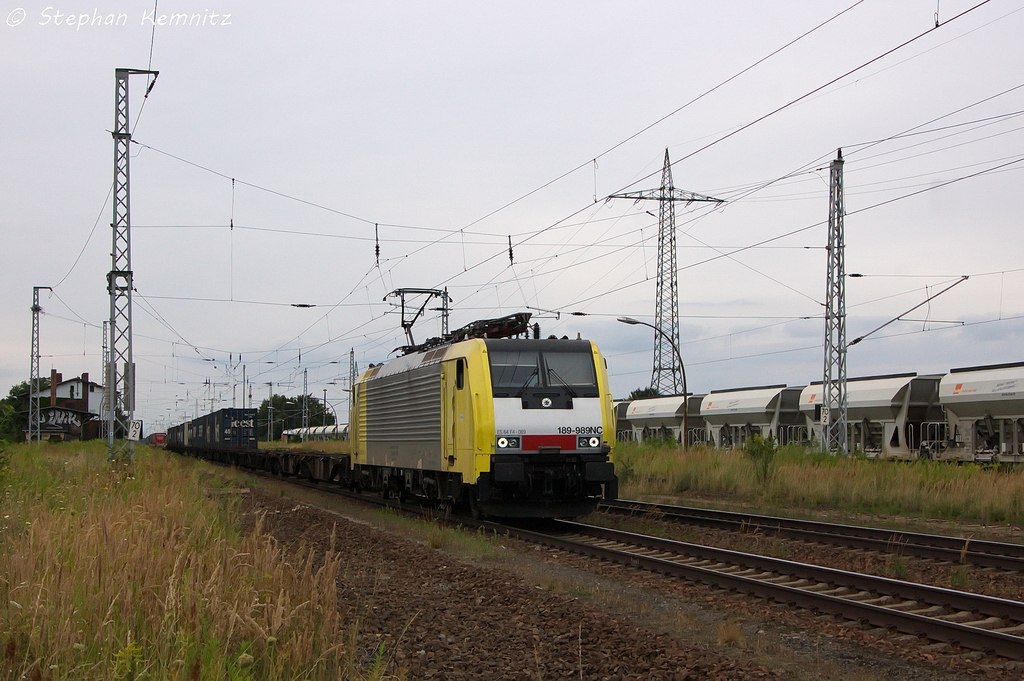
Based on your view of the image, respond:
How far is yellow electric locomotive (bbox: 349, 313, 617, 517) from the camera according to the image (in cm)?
1435

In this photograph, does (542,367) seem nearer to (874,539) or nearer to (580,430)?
(580,430)

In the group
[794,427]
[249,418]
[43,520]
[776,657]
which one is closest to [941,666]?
[776,657]

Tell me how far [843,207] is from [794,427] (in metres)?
11.5

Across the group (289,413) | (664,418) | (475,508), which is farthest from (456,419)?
(289,413)

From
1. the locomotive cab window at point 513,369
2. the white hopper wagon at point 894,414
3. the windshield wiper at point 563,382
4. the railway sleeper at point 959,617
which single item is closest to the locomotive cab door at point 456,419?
the locomotive cab window at point 513,369

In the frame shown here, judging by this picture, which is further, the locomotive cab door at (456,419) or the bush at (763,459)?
the bush at (763,459)

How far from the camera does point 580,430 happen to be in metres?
14.8

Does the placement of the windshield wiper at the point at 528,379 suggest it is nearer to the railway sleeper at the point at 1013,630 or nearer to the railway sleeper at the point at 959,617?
the railway sleeper at the point at 959,617

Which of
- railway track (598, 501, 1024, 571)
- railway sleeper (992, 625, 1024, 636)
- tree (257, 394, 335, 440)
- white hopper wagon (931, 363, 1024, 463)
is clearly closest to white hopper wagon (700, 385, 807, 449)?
white hopper wagon (931, 363, 1024, 463)

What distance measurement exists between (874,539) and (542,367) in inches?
224

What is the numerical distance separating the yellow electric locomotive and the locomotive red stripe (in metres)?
0.02

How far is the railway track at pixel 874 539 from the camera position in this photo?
37.1 ft

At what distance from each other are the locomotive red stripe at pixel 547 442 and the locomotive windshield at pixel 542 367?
0.77 metres

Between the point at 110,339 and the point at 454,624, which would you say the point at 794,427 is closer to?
the point at 110,339
